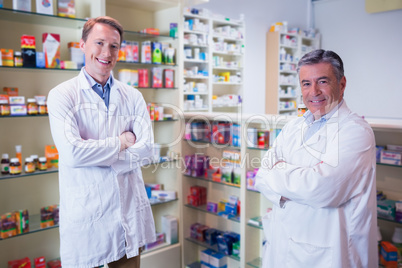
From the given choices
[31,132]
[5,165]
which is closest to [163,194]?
[31,132]

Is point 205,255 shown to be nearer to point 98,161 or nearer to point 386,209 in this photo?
point 386,209

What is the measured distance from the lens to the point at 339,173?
1.61 meters

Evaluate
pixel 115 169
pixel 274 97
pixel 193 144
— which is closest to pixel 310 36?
pixel 274 97

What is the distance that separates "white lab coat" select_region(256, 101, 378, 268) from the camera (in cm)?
163

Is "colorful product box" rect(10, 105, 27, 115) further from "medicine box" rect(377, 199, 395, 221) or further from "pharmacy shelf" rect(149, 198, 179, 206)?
"medicine box" rect(377, 199, 395, 221)

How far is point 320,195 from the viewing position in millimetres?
1640

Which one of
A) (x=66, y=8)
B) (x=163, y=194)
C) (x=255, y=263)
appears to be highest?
(x=66, y=8)

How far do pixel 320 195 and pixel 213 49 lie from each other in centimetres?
478

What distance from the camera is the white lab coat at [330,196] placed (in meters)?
1.63

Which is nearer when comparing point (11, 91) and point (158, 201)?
point (11, 91)

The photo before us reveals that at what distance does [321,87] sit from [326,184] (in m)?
0.46

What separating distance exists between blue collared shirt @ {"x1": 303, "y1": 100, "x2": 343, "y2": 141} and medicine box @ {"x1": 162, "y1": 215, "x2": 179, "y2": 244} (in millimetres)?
2205

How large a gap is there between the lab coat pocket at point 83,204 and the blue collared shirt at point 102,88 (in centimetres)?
52

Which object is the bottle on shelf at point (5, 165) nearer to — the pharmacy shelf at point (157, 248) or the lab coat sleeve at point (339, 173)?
the pharmacy shelf at point (157, 248)
